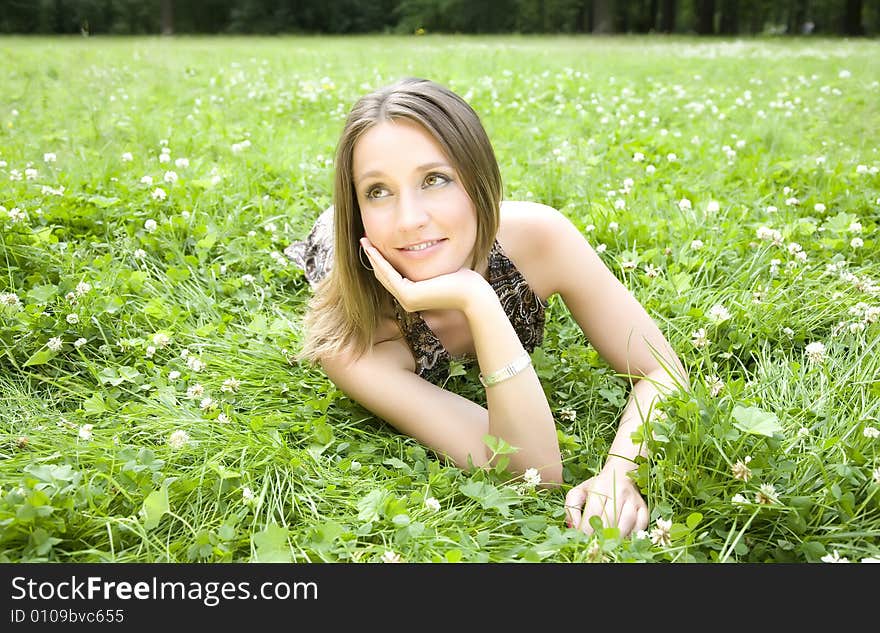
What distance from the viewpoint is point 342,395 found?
2.63 metres

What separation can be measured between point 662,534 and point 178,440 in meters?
1.35

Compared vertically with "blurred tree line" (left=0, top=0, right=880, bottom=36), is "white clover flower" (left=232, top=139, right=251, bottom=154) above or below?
below

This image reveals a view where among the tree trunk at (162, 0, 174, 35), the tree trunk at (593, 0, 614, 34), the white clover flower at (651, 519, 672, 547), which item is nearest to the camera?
the white clover flower at (651, 519, 672, 547)

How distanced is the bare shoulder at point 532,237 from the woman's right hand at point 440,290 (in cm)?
42

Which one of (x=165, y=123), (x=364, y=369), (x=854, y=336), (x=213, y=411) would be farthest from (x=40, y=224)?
(x=854, y=336)

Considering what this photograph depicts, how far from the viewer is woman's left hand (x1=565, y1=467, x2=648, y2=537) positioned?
191 cm

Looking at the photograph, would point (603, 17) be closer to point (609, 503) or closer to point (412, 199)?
point (412, 199)

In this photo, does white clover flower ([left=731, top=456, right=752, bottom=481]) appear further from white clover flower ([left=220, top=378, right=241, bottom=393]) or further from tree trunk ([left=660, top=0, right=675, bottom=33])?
tree trunk ([left=660, top=0, right=675, bottom=33])

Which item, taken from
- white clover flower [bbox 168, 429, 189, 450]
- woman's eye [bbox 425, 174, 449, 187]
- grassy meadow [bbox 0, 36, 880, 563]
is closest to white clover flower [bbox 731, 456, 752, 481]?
grassy meadow [bbox 0, 36, 880, 563]

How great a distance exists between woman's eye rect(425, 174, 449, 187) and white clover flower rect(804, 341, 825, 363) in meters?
1.27

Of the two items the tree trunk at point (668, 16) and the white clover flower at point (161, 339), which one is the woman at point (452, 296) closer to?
the white clover flower at point (161, 339)

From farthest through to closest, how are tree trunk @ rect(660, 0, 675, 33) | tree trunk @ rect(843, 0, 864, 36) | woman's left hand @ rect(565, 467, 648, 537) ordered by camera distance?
tree trunk @ rect(660, 0, 675, 33)
tree trunk @ rect(843, 0, 864, 36)
woman's left hand @ rect(565, 467, 648, 537)

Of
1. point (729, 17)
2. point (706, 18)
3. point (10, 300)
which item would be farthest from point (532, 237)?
point (729, 17)

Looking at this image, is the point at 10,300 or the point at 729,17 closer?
the point at 10,300
